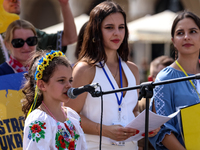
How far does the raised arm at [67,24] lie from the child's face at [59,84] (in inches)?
51.6

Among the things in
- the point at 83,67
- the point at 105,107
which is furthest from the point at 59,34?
the point at 105,107

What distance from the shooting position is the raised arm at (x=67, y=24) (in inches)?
140

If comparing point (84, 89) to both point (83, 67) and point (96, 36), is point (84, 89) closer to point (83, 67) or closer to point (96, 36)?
point (83, 67)

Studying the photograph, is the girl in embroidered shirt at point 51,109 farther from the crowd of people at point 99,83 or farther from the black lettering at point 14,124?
the black lettering at point 14,124

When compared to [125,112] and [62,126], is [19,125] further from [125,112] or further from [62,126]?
[125,112]

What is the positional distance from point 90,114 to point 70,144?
0.49m

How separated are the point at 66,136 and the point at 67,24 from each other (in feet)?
5.46

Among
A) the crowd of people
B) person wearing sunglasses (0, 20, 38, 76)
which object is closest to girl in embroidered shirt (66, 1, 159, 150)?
the crowd of people

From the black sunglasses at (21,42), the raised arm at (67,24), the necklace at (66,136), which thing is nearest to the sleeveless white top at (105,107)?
the necklace at (66,136)

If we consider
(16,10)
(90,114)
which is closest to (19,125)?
(90,114)

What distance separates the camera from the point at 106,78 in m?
2.79

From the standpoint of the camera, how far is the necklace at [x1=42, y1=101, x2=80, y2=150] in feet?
7.41

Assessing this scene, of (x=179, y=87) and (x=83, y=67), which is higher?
(x=83, y=67)

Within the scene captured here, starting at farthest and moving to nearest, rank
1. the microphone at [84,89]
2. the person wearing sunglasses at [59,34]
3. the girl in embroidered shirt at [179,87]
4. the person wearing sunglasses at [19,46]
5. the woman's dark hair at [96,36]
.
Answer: the person wearing sunglasses at [59,34], the person wearing sunglasses at [19,46], the woman's dark hair at [96,36], the girl in embroidered shirt at [179,87], the microphone at [84,89]
